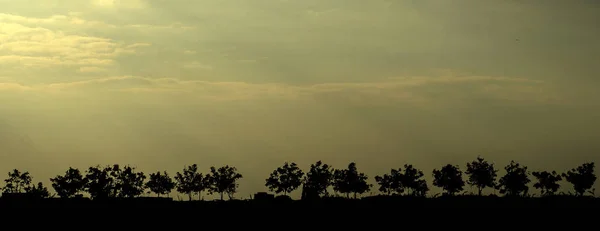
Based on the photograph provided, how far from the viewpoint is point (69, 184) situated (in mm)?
121625

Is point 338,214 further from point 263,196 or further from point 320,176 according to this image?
point 320,176

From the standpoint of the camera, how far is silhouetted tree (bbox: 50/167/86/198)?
122 metres

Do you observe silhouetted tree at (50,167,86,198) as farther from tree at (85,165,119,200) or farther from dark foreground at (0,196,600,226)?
dark foreground at (0,196,600,226)

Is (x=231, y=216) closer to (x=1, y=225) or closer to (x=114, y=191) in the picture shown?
(x=1, y=225)

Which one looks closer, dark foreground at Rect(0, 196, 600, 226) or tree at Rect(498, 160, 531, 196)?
dark foreground at Rect(0, 196, 600, 226)

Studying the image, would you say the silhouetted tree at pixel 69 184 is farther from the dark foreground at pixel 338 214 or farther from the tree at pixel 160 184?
the dark foreground at pixel 338 214

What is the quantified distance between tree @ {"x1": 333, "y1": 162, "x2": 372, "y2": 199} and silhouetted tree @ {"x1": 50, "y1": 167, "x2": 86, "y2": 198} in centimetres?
4440

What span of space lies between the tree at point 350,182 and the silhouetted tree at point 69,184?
4440 cm

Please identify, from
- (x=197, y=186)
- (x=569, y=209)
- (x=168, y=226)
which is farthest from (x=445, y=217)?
(x=197, y=186)

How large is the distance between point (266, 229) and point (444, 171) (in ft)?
292

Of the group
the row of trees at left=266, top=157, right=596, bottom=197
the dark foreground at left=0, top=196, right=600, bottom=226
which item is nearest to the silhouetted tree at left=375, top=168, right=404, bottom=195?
the row of trees at left=266, top=157, right=596, bottom=197

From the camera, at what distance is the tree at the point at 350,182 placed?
12912 cm

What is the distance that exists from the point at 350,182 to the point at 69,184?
4858cm

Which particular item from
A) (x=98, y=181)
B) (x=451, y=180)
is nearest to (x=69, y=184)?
(x=98, y=181)
